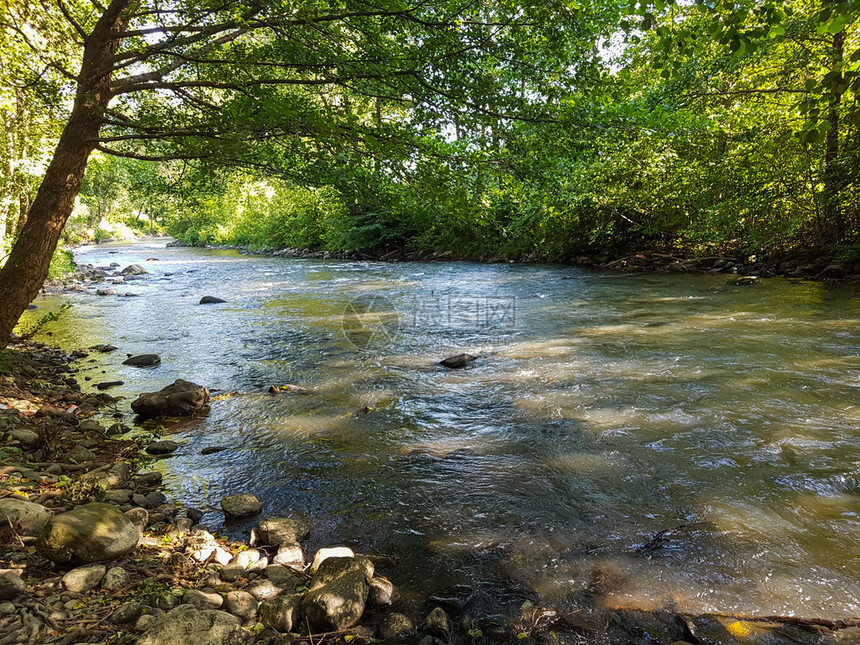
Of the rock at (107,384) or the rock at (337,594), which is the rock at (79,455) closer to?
the rock at (107,384)

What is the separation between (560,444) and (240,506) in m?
2.94

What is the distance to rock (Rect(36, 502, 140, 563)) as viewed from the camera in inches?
95.5

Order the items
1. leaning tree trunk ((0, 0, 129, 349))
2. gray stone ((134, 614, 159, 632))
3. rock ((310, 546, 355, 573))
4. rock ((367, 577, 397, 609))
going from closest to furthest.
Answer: gray stone ((134, 614, 159, 632))
rock ((367, 577, 397, 609))
rock ((310, 546, 355, 573))
leaning tree trunk ((0, 0, 129, 349))

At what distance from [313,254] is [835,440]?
29.4 metres

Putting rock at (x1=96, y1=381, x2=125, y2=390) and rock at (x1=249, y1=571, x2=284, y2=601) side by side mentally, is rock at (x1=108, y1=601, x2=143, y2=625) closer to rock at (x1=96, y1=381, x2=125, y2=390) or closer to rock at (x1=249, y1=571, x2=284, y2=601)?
rock at (x1=249, y1=571, x2=284, y2=601)

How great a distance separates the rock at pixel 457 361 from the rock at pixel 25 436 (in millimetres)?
4902

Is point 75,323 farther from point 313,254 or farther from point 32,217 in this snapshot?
point 313,254

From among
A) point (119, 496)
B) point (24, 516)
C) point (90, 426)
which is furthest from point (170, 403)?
point (24, 516)

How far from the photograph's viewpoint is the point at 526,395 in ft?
18.7

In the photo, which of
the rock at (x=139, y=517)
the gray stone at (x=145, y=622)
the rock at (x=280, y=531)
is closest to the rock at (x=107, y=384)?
the rock at (x=139, y=517)

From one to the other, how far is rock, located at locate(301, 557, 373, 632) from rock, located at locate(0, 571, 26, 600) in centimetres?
132

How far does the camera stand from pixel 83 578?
232 centimetres

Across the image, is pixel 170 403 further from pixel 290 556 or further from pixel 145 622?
pixel 145 622

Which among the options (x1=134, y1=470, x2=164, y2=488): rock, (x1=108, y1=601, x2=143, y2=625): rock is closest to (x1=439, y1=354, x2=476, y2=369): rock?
(x1=134, y1=470, x2=164, y2=488): rock
